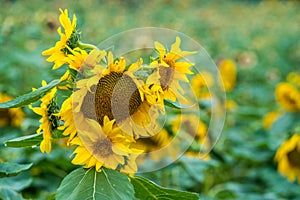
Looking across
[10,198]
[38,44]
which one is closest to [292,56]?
[38,44]

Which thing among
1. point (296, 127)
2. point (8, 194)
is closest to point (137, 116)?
point (8, 194)

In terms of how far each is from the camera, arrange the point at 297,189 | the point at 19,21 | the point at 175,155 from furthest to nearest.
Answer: the point at 19,21
the point at 297,189
the point at 175,155

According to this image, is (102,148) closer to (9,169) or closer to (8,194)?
(9,169)

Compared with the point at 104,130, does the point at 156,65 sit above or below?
above

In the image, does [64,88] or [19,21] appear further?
[19,21]

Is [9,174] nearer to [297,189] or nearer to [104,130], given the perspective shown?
[104,130]

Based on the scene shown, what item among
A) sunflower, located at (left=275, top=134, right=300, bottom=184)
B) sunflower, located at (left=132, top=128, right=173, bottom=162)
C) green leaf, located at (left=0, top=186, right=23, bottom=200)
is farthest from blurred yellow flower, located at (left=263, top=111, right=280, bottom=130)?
green leaf, located at (left=0, top=186, right=23, bottom=200)
